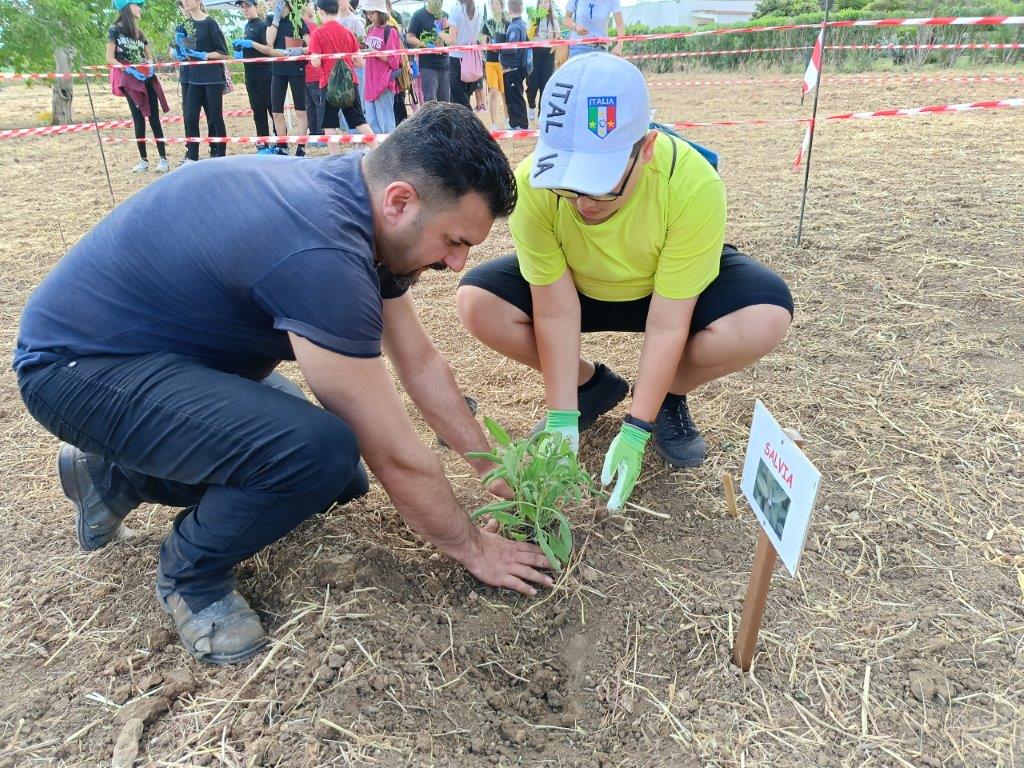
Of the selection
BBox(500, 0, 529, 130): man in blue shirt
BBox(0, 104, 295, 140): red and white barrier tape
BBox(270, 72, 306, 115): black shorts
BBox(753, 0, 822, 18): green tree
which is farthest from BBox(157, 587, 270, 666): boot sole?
BBox(753, 0, 822, 18): green tree

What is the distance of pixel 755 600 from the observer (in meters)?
1.45

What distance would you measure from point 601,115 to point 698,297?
74cm

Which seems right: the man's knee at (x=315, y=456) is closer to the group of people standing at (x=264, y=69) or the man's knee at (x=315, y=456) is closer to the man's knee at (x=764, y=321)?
the man's knee at (x=764, y=321)

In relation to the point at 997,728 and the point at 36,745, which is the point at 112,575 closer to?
the point at 36,745

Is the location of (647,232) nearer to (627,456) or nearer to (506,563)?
(627,456)

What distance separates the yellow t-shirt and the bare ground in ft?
2.22

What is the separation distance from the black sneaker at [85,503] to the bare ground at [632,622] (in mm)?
70

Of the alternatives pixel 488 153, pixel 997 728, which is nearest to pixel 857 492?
pixel 997 728

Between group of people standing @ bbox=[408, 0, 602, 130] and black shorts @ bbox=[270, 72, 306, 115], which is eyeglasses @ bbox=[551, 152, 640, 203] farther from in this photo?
group of people standing @ bbox=[408, 0, 602, 130]

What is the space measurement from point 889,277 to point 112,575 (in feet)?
12.1

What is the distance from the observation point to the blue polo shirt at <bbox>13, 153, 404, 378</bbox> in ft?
4.72

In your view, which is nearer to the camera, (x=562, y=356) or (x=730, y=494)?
(x=730, y=494)

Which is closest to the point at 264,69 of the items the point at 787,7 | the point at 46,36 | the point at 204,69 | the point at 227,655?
the point at 204,69

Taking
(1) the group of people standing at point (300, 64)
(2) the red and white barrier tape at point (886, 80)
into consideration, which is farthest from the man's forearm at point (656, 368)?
(2) the red and white barrier tape at point (886, 80)
